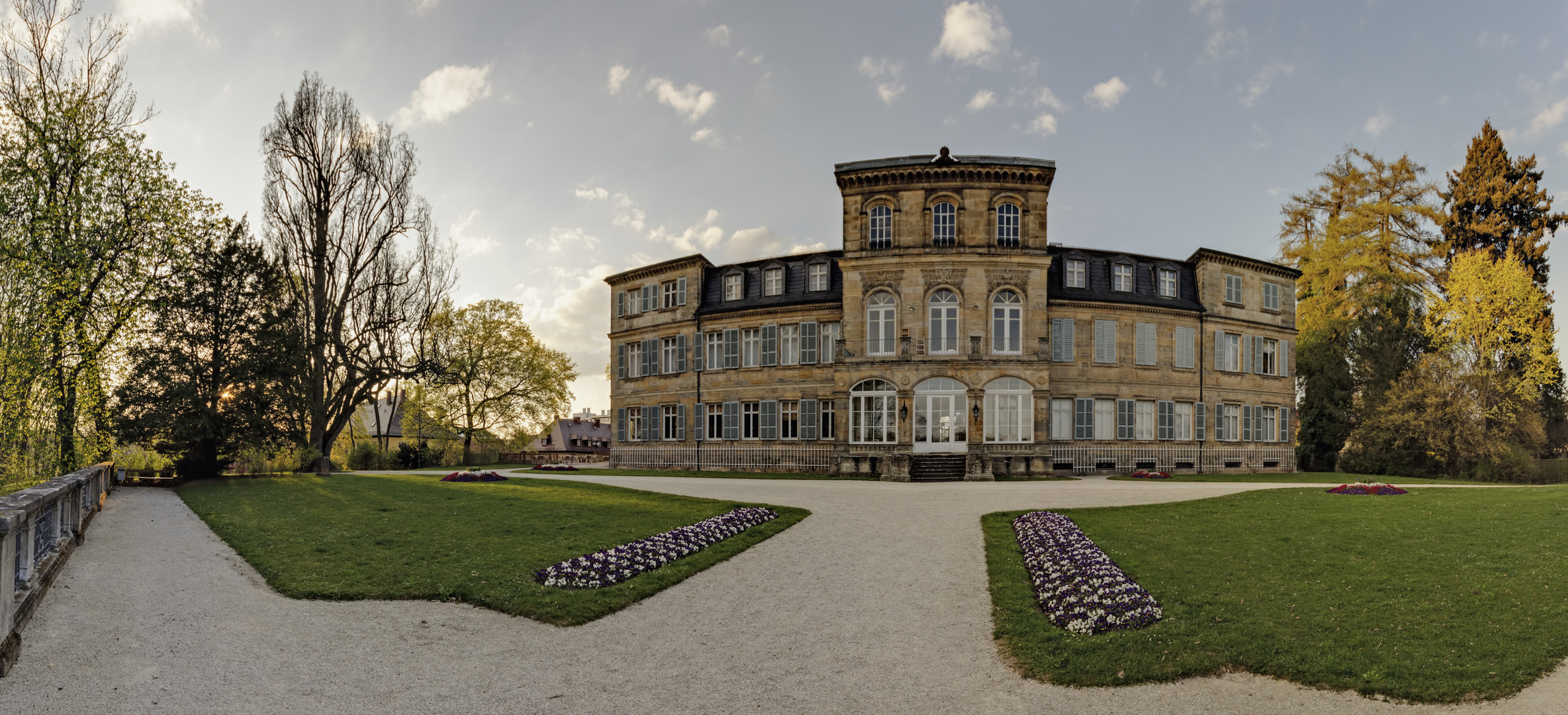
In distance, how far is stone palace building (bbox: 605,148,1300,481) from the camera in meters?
31.0

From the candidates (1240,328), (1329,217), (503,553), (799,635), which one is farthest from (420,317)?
(1329,217)

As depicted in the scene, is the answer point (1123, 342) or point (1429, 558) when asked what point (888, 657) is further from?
point (1123, 342)

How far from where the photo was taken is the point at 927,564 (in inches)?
461

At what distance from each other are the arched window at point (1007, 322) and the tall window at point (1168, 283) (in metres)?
8.25

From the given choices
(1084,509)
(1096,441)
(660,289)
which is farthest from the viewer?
(660,289)

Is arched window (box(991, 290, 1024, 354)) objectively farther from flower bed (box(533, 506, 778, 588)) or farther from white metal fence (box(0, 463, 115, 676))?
white metal fence (box(0, 463, 115, 676))

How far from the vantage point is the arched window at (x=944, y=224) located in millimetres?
31500

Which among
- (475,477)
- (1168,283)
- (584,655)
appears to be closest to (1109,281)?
(1168,283)

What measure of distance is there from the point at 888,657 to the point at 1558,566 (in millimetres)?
8960

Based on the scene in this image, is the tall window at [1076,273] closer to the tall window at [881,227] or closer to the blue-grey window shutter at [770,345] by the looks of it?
the tall window at [881,227]

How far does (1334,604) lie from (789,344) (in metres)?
27.2

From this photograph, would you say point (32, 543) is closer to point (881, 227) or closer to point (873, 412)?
point (873, 412)

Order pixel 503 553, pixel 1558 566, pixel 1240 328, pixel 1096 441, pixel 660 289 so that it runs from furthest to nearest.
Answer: pixel 660 289
pixel 1240 328
pixel 1096 441
pixel 503 553
pixel 1558 566

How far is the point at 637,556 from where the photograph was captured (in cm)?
1127
